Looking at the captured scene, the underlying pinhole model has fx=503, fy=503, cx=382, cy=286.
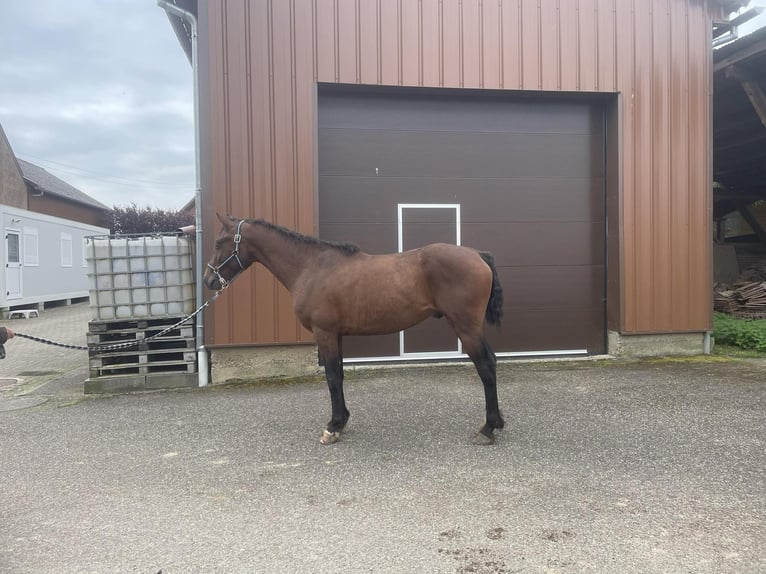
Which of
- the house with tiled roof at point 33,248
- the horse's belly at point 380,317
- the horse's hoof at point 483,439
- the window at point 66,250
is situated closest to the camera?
the horse's hoof at point 483,439

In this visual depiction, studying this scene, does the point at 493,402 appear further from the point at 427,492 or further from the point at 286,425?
the point at 286,425

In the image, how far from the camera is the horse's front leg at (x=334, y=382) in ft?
13.9

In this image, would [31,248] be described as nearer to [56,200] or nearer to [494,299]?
[56,200]

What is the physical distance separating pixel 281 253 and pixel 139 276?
2.66 metres

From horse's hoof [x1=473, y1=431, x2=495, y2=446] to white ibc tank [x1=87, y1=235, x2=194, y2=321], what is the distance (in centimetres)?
408

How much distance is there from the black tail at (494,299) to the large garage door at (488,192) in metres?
2.77

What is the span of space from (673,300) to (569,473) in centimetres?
499

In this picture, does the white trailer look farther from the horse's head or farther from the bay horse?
the bay horse

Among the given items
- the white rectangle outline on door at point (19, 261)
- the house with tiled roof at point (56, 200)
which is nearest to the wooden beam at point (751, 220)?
the white rectangle outline on door at point (19, 261)

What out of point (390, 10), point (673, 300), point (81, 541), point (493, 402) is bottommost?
point (81, 541)

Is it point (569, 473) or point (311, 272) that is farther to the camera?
point (311, 272)

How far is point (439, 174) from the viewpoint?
7.32 m

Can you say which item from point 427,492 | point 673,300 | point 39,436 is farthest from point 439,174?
point 39,436

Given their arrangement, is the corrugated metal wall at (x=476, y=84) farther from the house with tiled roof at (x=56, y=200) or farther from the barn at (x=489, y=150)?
the house with tiled roof at (x=56, y=200)
